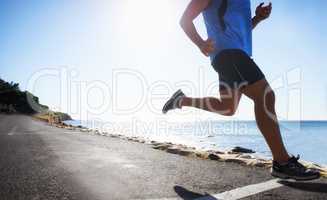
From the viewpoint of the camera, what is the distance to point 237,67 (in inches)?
139

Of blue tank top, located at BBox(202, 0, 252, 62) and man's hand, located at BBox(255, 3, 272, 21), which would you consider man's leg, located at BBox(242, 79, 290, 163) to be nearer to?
blue tank top, located at BBox(202, 0, 252, 62)

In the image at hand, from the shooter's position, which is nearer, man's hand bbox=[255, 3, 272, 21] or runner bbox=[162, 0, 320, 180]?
runner bbox=[162, 0, 320, 180]

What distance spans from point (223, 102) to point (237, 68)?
0.48m

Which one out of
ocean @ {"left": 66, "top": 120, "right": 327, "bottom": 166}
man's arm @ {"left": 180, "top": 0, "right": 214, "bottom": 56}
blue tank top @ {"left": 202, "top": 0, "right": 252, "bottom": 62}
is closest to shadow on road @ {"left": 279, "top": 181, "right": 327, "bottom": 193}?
blue tank top @ {"left": 202, "top": 0, "right": 252, "bottom": 62}

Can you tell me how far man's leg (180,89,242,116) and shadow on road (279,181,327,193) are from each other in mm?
932

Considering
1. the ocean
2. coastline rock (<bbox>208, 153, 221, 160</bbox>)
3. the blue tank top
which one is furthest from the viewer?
the ocean

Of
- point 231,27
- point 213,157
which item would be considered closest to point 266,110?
point 231,27

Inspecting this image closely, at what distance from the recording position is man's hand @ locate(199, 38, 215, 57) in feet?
11.8

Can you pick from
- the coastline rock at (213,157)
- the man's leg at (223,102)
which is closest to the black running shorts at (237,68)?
the man's leg at (223,102)

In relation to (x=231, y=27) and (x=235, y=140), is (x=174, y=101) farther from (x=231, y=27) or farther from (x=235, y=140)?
(x=235, y=140)

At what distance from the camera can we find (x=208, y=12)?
12.5 feet

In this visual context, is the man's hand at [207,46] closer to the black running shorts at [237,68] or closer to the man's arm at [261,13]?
the black running shorts at [237,68]

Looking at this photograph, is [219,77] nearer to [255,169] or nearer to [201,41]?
[201,41]

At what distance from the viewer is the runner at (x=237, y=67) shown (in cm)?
345
